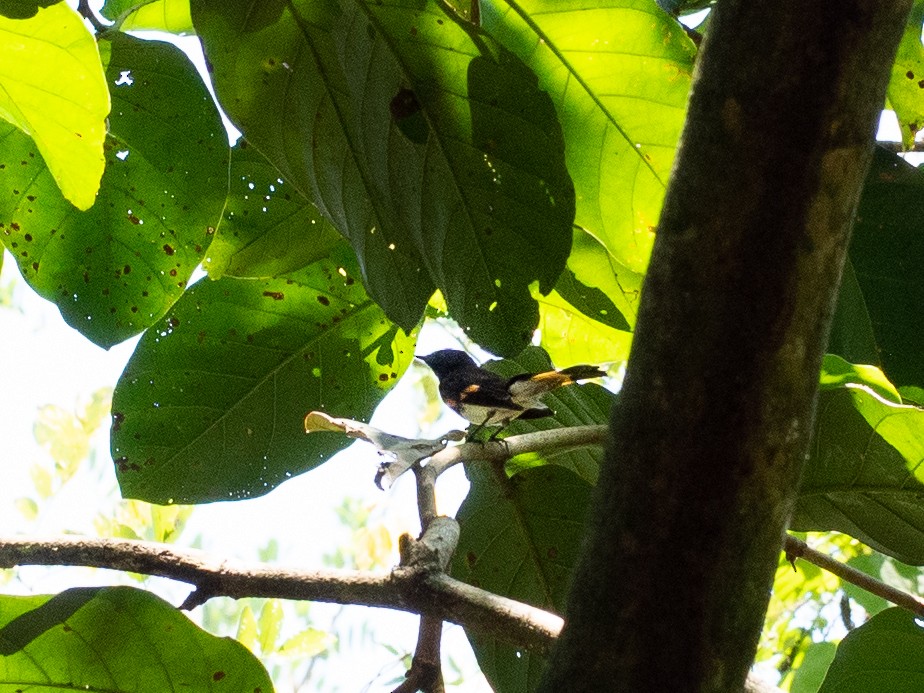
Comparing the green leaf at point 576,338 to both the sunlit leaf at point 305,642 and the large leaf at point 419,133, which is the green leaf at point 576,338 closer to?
the large leaf at point 419,133

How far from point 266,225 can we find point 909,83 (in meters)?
1.35

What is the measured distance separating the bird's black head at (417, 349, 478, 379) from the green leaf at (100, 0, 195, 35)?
1400 mm

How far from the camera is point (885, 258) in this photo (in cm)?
177

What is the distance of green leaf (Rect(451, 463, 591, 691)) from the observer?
190 cm

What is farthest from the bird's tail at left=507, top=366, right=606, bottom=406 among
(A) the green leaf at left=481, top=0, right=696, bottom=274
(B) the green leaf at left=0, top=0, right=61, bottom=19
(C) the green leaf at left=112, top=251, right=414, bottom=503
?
(B) the green leaf at left=0, top=0, right=61, bottom=19

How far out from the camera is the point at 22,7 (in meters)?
1.47

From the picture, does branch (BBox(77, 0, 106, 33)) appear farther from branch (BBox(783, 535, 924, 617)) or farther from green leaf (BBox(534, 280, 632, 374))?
branch (BBox(783, 535, 924, 617))

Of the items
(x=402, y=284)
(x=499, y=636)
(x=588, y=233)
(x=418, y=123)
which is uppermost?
(x=418, y=123)

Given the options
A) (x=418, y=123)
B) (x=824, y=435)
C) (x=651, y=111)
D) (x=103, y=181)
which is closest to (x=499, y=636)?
(x=824, y=435)

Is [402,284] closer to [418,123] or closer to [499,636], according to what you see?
[418,123]

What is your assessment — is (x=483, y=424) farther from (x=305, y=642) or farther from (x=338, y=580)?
(x=338, y=580)

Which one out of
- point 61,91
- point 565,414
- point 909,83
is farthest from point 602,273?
point 61,91

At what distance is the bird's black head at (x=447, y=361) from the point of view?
336 cm

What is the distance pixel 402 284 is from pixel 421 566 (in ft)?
2.37
